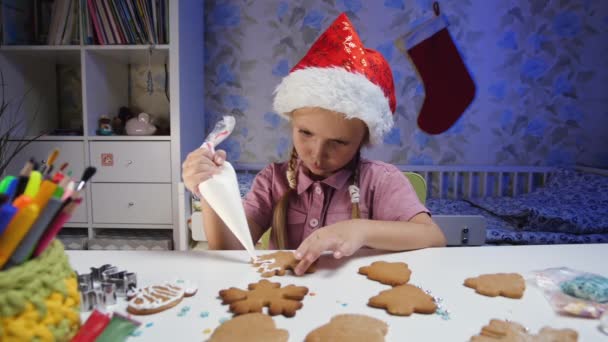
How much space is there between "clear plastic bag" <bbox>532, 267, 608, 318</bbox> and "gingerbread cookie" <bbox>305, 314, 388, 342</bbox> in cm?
24

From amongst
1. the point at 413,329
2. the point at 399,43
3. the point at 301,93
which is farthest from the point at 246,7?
the point at 413,329

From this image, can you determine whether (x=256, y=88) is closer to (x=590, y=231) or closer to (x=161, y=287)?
(x=590, y=231)

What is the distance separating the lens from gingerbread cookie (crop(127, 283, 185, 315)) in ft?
1.50

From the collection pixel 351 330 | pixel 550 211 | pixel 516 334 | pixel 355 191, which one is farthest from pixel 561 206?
→ pixel 351 330

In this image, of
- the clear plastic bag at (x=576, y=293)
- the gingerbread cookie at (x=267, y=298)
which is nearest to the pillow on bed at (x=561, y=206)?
the clear plastic bag at (x=576, y=293)

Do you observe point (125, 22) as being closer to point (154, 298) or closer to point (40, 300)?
point (154, 298)

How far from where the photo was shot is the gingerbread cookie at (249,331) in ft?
1.31

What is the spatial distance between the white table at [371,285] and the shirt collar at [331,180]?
30cm

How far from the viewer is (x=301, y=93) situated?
2.97 ft

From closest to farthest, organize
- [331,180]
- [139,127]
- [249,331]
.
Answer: [249,331] < [331,180] < [139,127]

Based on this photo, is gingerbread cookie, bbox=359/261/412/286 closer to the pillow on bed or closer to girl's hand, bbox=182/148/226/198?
girl's hand, bbox=182/148/226/198

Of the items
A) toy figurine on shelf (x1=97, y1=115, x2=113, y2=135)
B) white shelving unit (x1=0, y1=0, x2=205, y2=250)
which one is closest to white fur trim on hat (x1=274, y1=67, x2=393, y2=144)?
white shelving unit (x1=0, y1=0, x2=205, y2=250)

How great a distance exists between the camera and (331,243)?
626mm

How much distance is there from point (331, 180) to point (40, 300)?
73cm
